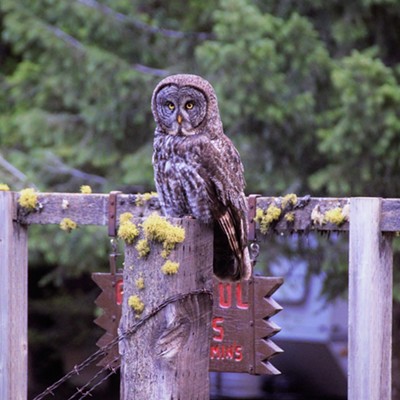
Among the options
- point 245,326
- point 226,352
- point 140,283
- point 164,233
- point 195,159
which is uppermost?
point 195,159

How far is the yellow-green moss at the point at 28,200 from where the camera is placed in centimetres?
381

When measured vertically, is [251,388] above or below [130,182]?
below

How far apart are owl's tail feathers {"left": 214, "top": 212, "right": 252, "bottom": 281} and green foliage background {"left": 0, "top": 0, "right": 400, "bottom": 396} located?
2404mm

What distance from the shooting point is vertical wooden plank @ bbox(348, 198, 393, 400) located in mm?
3211

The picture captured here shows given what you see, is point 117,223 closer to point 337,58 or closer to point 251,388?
point 337,58

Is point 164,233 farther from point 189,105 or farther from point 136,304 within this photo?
point 189,105

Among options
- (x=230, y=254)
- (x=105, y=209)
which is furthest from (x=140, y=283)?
(x=105, y=209)

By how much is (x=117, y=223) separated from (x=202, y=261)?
1.13 meters

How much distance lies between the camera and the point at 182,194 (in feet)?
12.1

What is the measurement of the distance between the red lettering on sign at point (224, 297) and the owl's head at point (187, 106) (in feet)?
1.97

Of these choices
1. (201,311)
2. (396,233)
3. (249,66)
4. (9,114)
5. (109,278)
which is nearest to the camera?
(201,311)

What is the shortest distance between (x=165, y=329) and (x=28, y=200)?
4.89 feet

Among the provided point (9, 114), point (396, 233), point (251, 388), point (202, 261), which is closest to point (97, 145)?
point (9, 114)

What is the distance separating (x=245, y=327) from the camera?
339 centimetres
